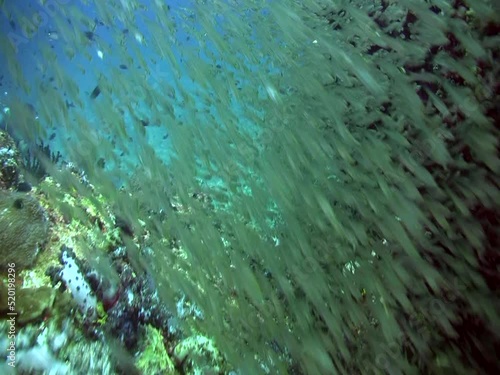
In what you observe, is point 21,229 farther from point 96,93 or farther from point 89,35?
point 89,35

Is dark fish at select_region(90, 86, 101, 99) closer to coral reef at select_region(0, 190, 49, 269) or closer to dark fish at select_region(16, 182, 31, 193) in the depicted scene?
coral reef at select_region(0, 190, 49, 269)

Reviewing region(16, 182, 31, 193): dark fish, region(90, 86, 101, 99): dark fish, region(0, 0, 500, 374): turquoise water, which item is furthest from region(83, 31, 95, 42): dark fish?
region(16, 182, 31, 193): dark fish

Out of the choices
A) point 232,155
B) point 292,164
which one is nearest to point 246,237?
point 292,164

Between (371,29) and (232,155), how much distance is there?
2876 millimetres

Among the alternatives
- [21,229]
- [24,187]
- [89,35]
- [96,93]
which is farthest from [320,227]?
[89,35]

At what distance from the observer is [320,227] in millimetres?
4082

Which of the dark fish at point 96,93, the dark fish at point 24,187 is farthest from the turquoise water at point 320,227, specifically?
the dark fish at point 24,187

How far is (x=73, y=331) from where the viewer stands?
416 cm

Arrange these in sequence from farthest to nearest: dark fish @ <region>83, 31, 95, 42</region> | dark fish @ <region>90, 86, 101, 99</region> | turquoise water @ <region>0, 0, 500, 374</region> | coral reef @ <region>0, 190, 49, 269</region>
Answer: dark fish @ <region>83, 31, 95, 42</region>
dark fish @ <region>90, 86, 101, 99</region>
coral reef @ <region>0, 190, 49, 269</region>
turquoise water @ <region>0, 0, 500, 374</region>

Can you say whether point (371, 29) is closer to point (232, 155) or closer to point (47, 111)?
point (232, 155)

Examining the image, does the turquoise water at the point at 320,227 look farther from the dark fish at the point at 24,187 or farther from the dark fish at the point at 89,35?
the dark fish at the point at 24,187

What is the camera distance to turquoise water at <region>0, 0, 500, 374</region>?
356cm

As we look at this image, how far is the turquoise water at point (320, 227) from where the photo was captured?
3.56 metres

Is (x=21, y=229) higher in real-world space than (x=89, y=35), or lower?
lower
